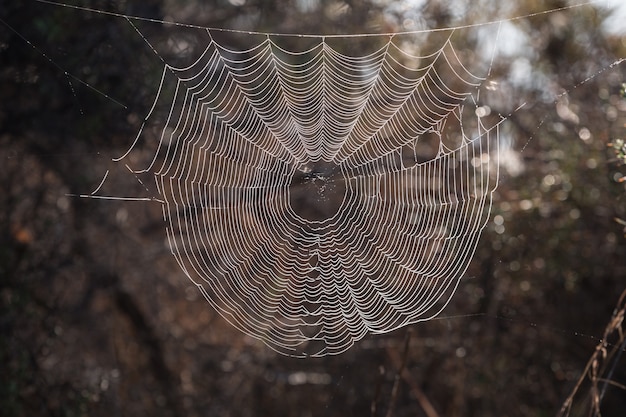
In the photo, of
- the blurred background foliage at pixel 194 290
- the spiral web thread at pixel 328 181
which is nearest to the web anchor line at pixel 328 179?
the spiral web thread at pixel 328 181

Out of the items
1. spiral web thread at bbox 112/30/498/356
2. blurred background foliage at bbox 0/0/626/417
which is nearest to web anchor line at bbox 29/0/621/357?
spiral web thread at bbox 112/30/498/356

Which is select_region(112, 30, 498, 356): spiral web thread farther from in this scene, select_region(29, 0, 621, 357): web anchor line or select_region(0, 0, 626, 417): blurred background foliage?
select_region(0, 0, 626, 417): blurred background foliage

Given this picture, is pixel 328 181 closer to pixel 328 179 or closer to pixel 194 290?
pixel 328 179

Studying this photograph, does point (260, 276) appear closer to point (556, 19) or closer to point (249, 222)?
point (249, 222)

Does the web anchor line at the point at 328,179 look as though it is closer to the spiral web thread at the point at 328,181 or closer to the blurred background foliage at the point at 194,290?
the spiral web thread at the point at 328,181

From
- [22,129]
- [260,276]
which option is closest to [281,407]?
[260,276]
